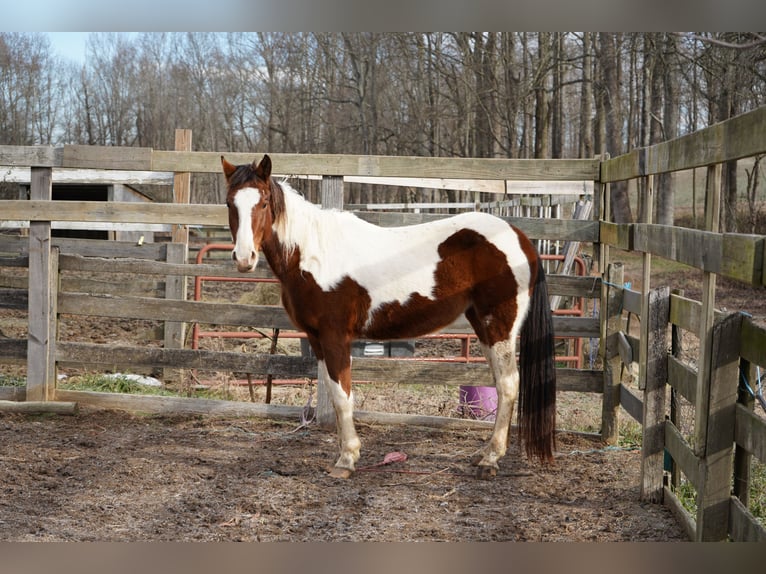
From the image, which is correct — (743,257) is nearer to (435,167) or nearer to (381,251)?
(381,251)

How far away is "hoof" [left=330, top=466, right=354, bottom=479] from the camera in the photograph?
3943 mm

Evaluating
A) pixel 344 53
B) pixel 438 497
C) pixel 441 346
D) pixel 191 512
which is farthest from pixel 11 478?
pixel 344 53

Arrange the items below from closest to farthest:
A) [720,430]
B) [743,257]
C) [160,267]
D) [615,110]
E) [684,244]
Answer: [743,257], [720,430], [684,244], [160,267], [615,110]

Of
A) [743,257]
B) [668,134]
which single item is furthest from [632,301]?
[668,134]

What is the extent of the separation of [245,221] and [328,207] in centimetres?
118

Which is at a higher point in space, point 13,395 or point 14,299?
point 14,299

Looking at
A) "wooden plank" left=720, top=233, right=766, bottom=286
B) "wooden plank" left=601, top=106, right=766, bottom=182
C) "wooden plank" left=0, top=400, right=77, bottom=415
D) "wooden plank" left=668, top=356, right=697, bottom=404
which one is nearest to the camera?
"wooden plank" left=720, top=233, right=766, bottom=286

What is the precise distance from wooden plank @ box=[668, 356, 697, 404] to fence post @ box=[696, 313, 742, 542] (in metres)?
0.27

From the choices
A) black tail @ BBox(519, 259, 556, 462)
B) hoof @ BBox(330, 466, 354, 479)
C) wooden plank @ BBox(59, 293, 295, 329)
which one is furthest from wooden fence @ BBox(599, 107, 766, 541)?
wooden plank @ BBox(59, 293, 295, 329)

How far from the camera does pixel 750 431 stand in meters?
2.54

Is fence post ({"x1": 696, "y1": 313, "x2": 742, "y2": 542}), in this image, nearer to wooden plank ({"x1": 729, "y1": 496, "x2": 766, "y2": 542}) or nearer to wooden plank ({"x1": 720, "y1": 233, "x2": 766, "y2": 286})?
wooden plank ({"x1": 729, "y1": 496, "x2": 766, "y2": 542})

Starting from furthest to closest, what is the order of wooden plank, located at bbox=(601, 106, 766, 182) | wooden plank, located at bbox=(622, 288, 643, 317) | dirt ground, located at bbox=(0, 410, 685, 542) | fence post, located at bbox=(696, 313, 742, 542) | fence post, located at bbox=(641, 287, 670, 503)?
wooden plank, located at bbox=(622, 288, 643, 317)
fence post, located at bbox=(641, 287, 670, 503)
dirt ground, located at bbox=(0, 410, 685, 542)
fence post, located at bbox=(696, 313, 742, 542)
wooden plank, located at bbox=(601, 106, 766, 182)

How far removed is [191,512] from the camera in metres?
3.38
